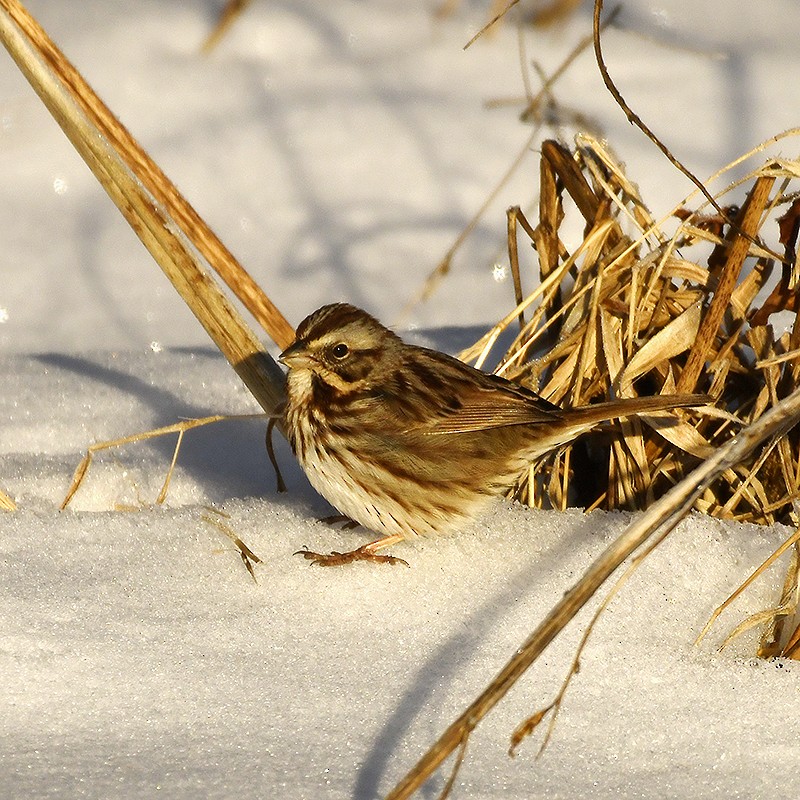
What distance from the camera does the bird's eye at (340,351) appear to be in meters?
3.25

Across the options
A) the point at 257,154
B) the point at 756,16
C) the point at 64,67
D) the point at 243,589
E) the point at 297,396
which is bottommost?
the point at 243,589

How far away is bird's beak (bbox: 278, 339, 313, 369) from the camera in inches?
125

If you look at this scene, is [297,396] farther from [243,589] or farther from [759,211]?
[759,211]

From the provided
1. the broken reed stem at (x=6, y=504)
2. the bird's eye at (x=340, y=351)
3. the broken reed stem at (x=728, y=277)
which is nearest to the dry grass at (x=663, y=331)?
the broken reed stem at (x=728, y=277)

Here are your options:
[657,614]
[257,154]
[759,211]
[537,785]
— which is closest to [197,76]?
[257,154]

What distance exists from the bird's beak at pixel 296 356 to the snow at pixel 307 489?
378mm

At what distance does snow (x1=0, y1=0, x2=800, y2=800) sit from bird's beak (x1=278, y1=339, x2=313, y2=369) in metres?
0.38

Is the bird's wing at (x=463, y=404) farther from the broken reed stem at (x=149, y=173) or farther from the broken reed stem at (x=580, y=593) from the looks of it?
the broken reed stem at (x=580, y=593)

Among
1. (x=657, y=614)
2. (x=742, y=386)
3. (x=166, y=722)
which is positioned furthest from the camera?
(x=742, y=386)

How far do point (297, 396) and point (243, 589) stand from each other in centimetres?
64

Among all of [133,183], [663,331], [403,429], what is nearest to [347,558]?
[403,429]

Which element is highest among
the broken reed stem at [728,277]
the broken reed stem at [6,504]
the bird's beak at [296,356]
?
the broken reed stem at [728,277]

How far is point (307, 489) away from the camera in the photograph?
3.45 meters

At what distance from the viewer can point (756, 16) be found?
6.12 m
